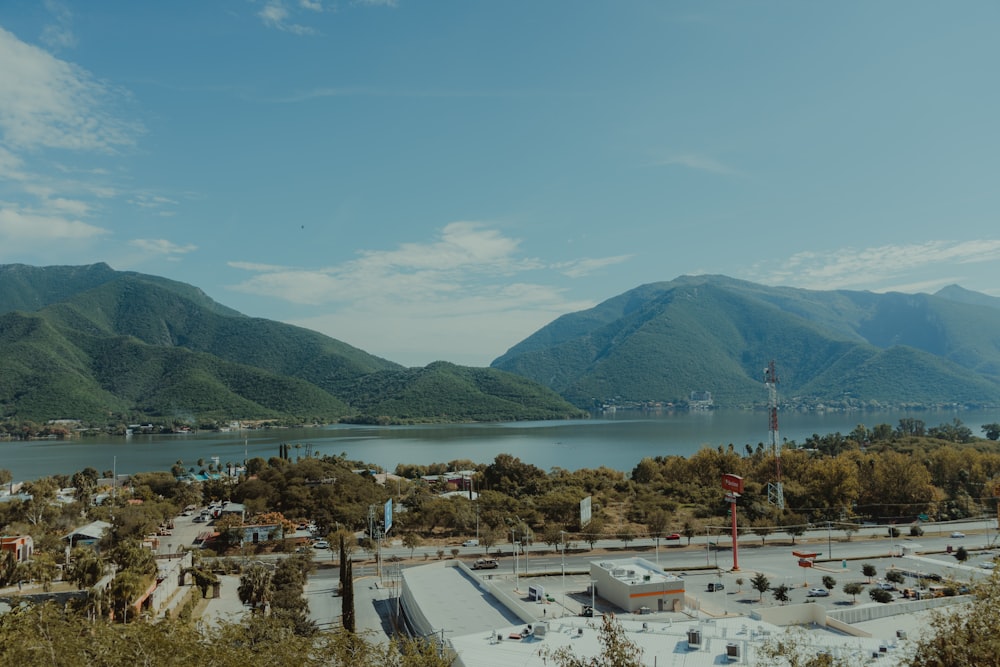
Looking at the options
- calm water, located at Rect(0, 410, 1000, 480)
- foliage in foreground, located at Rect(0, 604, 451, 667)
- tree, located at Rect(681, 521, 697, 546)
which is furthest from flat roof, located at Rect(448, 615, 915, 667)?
calm water, located at Rect(0, 410, 1000, 480)

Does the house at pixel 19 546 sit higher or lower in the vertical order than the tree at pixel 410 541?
higher

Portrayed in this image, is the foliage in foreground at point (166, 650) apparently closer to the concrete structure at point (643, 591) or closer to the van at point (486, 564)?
the concrete structure at point (643, 591)

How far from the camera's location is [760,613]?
23.6m

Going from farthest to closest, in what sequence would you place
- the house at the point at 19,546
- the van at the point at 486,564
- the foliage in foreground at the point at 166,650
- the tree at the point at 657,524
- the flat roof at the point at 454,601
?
the tree at the point at 657,524 < the van at the point at 486,564 < the house at the point at 19,546 < the flat roof at the point at 454,601 < the foliage in foreground at the point at 166,650

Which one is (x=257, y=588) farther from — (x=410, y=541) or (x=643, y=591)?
(x=643, y=591)

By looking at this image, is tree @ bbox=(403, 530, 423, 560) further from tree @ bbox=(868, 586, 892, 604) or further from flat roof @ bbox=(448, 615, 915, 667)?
tree @ bbox=(868, 586, 892, 604)

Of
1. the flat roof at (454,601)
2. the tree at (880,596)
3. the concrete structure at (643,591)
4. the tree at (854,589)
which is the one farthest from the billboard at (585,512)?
the tree at (880,596)

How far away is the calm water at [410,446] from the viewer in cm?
9681

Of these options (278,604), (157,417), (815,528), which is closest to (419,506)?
(278,604)

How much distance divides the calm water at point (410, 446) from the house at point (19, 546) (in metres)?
46.2

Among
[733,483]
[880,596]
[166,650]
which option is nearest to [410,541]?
[733,483]

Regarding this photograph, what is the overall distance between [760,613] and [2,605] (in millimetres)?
25543

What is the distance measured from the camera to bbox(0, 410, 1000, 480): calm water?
96.8 meters

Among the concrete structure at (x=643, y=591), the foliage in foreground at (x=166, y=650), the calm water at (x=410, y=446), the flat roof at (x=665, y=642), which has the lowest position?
the calm water at (x=410, y=446)
